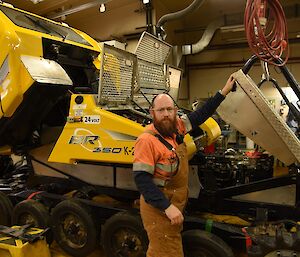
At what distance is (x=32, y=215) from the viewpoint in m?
3.16

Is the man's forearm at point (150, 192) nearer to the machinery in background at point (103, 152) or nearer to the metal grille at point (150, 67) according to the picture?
the machinery in background at point (103, 152)

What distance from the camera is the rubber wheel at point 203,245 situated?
226cm

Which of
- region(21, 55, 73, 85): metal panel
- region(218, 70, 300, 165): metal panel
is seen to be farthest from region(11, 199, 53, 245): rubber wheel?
region(218, 70, 300, 165): metal panel

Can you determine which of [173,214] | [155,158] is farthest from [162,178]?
[173,214]

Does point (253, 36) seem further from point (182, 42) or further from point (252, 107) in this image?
point (182, 42)

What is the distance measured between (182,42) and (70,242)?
8.04 meters

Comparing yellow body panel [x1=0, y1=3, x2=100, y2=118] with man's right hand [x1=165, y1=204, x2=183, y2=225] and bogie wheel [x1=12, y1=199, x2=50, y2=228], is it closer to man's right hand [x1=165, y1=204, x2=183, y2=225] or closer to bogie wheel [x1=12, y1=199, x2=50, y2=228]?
bogie wheel [x1=12, y1=199, x2=50, y2=228]

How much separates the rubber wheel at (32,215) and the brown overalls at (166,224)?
1.39 m

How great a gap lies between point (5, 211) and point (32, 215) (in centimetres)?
49

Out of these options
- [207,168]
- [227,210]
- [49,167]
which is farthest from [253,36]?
[49,167]

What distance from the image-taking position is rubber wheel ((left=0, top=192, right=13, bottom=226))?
343 centimetres

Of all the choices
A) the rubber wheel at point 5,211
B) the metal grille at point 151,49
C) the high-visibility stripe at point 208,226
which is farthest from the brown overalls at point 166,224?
the rubber wheel at point 5,211

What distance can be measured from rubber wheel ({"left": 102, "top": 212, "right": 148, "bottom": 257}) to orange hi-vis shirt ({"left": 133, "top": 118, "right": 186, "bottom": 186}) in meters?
0.73

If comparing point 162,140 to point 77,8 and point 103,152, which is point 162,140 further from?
point 77,8
